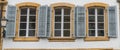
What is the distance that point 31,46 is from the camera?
1680 cm

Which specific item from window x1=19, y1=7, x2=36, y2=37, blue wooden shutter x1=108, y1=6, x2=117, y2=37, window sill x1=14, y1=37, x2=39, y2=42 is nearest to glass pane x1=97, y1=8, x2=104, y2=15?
blue wooden shutter x1=108, y1=6, x2=117, y2=37

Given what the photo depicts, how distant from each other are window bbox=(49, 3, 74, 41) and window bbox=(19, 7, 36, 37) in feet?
3.48

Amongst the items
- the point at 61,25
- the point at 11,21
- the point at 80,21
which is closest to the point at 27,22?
the point at 11,21

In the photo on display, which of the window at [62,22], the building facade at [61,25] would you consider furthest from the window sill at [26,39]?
the window at [62,22]

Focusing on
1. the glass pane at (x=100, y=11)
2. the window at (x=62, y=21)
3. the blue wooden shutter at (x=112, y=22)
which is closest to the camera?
the blue wooden shutter at (x=112, y=22)

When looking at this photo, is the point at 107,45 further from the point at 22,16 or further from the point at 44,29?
the point at 22,16

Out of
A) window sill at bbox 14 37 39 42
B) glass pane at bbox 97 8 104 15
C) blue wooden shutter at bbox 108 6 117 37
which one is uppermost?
glass pane at bbox 97 8 104 15

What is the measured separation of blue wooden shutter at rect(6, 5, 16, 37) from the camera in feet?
55.1

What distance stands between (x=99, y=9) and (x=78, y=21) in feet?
4.53

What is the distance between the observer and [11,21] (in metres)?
16.9

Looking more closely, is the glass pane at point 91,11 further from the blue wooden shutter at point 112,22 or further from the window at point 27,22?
the window at point 27,22

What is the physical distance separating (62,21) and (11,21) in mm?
2714

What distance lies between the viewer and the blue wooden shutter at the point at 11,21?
55.1ft

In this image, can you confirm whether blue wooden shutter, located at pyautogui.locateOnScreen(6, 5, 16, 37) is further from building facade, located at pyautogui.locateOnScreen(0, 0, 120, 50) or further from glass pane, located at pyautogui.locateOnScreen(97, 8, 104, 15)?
glass pane, located at pyautogui.locateOnScreen(97, 8, 104, 15)
